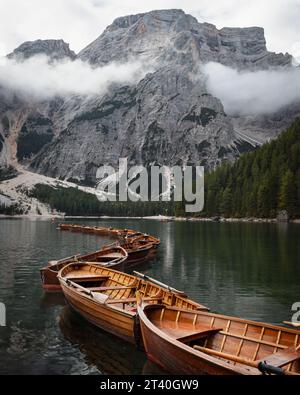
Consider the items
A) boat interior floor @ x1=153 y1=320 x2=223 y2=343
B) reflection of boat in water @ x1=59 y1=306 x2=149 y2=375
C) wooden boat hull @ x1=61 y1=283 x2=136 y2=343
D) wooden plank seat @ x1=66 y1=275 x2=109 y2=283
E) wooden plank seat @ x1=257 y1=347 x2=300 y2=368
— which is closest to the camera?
wooden plank seat @ x1=257 y1=347 x2=300 y2=368

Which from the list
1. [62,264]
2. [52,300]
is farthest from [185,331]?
[62,264]

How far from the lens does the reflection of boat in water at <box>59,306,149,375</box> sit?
21484 mm

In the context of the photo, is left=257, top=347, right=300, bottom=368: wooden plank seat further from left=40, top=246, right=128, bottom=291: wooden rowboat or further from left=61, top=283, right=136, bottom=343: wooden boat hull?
left=40, top=246, right=128, bottom=291: wooden rowboat

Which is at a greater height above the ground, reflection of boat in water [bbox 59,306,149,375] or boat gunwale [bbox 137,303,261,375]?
boat gunwale [bbox 137,303,261,375]

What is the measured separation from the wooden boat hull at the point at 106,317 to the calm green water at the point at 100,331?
2.30ft

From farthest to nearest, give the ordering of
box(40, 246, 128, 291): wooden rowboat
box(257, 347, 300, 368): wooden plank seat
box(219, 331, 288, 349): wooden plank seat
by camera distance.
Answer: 1. box(40, 246, 128, 291): wooden rowboat
2. box(219, 331, 288, 349): wooden plank seat
3. box(257, 347, 300, 368): wooden plank seat

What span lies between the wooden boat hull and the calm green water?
701 millimetres

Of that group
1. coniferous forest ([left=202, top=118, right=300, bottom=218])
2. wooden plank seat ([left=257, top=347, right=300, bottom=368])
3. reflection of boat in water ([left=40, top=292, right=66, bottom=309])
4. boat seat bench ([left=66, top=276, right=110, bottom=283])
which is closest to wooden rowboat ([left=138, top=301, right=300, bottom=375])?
wooden plank seat ([left=257, top=347, right=300, bottom=368])

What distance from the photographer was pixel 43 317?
103ft

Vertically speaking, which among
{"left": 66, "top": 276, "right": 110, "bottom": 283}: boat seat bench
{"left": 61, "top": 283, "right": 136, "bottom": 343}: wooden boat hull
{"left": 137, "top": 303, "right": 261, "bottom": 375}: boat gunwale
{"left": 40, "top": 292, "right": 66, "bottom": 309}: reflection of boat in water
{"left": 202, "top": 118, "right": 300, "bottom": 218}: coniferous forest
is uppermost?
{"left": 202, "top": 118, "right": 300, "bottom": 218}: coniferous forest

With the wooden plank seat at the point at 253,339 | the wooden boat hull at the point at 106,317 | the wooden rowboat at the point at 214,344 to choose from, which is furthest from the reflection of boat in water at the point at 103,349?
the wooden plank seat at the point at 253,339

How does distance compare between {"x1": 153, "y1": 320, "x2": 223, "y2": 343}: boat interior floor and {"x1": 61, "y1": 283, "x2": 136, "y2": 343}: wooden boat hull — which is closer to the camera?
{"x1": 153, "y1": 320, "x2": 223, "y2": 343}: boat interior floor

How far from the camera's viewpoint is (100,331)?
2700 cm
